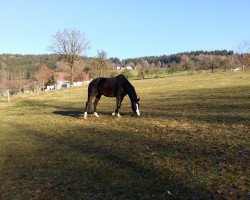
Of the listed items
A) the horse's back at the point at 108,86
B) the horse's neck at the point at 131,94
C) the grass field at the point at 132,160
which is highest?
the horse's back at the point at 108,86

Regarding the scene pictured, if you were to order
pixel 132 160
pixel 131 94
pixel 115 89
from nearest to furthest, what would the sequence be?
pixel 132 160, pixel 131 94, pixel 115 89

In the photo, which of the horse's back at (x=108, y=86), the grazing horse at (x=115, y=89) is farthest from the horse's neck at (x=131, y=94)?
the horse's back at (x=108, y=86)

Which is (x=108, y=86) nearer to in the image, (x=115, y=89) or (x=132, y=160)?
(x=115, y=89)

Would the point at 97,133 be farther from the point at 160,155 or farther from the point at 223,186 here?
the point at 223,186

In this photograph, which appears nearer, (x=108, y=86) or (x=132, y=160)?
(x=132, y=160)

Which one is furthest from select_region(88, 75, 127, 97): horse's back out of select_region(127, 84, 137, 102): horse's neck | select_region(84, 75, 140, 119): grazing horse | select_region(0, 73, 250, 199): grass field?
select_region(0, 73, 250, 199): grass field

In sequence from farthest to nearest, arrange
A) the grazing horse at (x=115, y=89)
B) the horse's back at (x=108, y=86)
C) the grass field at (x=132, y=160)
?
the horse's back at (x=108, y=86) → the grazing horse at (x=115, y=89) → the grass field at (x=132, y=160)

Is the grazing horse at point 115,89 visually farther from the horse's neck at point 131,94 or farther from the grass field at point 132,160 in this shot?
the grass field at point 132,160

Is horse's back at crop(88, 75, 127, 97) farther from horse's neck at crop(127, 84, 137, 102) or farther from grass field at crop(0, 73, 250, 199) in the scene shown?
grass field at crop(0, 73, 250, 199)

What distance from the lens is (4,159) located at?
11.3 meters

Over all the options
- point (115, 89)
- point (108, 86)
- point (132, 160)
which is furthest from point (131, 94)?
point (132, 160)

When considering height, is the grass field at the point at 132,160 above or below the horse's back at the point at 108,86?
below

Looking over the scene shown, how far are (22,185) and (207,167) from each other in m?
4.99

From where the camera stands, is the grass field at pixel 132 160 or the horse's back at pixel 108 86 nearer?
the grass field at pixel 132 160
